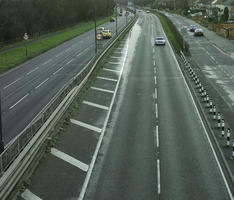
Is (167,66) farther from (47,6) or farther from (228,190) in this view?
(47,6)

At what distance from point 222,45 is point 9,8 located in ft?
128

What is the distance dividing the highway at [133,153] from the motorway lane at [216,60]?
11.7 ft

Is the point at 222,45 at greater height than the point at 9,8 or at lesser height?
lesser

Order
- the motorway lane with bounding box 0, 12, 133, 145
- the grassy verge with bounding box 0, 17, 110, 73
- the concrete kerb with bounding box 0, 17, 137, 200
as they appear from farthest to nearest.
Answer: the grassy verge with bounding box 0, 17, 110, 73 → the motorway lane with bounding box 0, 12, 133, 145 → the concrete kerb with bounding box 0, 17, 137, 200

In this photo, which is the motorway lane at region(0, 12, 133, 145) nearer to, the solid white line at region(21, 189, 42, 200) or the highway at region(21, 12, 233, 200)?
the highway at region(21, 12, 233, 200)

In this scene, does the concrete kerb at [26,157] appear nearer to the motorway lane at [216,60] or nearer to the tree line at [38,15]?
the motorway lane at [216,60]

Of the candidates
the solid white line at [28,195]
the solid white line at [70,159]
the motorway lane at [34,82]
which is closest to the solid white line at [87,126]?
the motorway lane at [34,82]

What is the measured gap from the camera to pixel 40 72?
44844 mm

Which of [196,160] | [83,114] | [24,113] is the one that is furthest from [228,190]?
[24,113]

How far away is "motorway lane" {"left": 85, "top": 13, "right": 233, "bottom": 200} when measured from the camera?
16.1 m

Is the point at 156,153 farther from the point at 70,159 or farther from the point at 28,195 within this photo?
the point at 28,195

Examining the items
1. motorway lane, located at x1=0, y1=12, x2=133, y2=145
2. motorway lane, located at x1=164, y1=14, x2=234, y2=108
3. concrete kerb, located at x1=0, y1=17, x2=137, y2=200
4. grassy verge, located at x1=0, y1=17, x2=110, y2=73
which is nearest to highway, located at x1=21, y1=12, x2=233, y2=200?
concrete kerb, located at x1=0, y1=17, x2=137, y2=200

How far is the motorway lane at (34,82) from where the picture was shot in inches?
1069

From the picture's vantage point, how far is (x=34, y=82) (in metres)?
39.1
